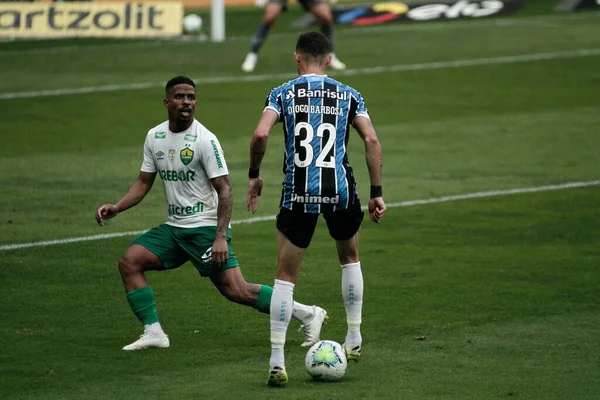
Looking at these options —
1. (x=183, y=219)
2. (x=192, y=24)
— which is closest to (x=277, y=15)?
(x=192, y=24)

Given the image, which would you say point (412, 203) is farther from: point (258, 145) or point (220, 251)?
point (258, 145)

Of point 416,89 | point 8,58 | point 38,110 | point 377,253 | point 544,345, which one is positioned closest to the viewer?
point 544,345

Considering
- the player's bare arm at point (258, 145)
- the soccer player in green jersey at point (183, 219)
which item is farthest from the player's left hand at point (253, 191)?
the soccer player in green jersey at point (183, 219)

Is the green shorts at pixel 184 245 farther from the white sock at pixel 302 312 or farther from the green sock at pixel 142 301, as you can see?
the white sock at pixel 302 312

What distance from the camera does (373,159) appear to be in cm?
849

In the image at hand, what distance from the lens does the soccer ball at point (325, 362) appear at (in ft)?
27.5

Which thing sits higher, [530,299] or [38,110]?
[38,110]

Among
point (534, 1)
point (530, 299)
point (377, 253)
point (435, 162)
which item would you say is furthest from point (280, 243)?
point (534, 1)

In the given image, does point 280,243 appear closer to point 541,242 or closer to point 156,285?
point 156,285

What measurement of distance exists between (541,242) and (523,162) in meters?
4.43

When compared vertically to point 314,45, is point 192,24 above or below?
above

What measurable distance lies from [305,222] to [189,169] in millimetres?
1086

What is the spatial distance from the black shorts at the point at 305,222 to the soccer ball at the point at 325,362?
0.61m

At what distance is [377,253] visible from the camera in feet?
41.3
